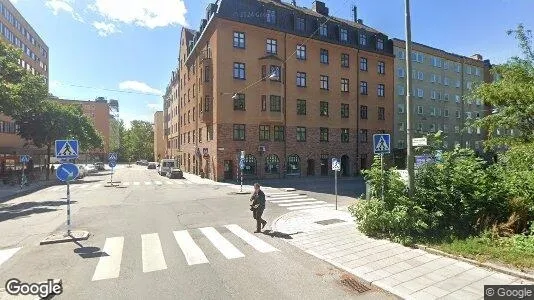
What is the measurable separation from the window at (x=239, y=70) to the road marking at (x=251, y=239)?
2143 cm

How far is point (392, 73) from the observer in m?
40.9

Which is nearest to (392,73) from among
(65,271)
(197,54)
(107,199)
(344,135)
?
(344,135)

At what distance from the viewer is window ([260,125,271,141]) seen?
32.2 meters

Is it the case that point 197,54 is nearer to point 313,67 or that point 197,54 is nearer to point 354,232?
point 313,67

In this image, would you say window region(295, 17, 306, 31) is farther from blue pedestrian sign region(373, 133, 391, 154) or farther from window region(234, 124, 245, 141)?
blue pedestrian sign region(373, 133, 391, 154)

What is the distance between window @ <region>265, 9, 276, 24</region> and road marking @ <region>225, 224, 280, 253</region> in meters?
25.2

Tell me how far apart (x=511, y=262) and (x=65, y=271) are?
8912 millimetres

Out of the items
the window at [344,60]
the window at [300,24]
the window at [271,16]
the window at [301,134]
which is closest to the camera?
the window at [271,16]

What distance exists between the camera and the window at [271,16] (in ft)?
106

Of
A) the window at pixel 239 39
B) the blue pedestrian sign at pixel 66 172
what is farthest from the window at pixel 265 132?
the blue pedestrian sign at pixel 66 172

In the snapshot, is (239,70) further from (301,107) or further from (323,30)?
(323,30)

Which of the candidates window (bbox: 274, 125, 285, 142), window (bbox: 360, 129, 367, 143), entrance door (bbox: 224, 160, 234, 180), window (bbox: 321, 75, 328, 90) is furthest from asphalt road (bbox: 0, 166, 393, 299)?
window (bbox: 360, 129, 367, 143)

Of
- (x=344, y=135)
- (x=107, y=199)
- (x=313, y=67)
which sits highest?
(x=313, y=67)

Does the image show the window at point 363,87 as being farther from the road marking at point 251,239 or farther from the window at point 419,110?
the road marking at point 251,239
